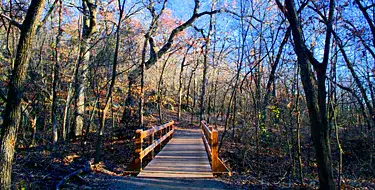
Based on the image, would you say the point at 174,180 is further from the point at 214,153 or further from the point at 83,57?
the point at 83,57

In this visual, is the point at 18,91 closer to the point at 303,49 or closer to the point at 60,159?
the point at 60,159

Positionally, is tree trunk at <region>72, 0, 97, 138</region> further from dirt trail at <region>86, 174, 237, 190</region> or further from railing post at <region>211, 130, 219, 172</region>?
railing post at <region>211, 130, 219, 172</region>

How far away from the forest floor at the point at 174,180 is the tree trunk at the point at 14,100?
1.03 meters

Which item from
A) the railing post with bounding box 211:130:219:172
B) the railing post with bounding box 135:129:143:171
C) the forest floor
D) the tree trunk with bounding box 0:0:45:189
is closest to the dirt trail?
the forest floor

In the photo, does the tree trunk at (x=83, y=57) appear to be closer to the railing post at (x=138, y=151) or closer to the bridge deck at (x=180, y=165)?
the bridge deck at (x=180, y=165)

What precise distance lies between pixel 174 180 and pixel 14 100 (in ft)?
12.0

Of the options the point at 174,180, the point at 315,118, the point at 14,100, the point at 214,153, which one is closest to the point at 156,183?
the point at 174,180

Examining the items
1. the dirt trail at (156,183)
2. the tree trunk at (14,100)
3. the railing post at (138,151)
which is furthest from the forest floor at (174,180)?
the tree trunk at (14,100)

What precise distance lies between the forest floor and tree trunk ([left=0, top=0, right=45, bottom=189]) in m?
1.03

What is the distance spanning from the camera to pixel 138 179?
6.79 m

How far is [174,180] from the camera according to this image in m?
6.62

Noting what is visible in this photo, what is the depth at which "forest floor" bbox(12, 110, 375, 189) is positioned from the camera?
6258 mm

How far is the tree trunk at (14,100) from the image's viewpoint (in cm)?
449

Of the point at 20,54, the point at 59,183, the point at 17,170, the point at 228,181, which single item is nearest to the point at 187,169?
the point at 228,181
